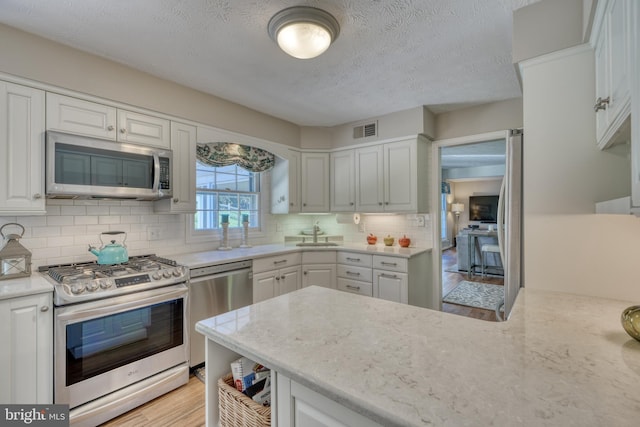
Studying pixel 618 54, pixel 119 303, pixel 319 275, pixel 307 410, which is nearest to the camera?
pixel 307 410

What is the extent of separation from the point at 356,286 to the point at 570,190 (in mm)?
2318

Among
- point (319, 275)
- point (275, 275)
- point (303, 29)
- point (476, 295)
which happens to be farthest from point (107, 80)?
point (476, 295)

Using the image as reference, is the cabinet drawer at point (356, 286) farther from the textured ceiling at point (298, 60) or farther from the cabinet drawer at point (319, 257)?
the textured ceiling at point (298, 60)

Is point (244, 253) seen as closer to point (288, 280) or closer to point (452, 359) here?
point (288, 280)

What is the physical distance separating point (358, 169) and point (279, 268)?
5.32ft

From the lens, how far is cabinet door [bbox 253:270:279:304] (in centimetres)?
293

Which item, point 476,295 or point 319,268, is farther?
point 476,295

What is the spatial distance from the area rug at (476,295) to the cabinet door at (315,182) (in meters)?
2.48

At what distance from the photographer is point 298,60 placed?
2.24 metres

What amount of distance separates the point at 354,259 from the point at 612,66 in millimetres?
2673

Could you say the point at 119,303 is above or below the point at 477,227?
below

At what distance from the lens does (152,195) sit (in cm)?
236

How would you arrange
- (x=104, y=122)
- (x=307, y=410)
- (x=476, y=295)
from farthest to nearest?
(x=476, y=295), (x=104, y=122), (x=307, y=410)

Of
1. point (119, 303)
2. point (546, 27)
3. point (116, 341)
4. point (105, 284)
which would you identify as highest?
point (546, 27)
